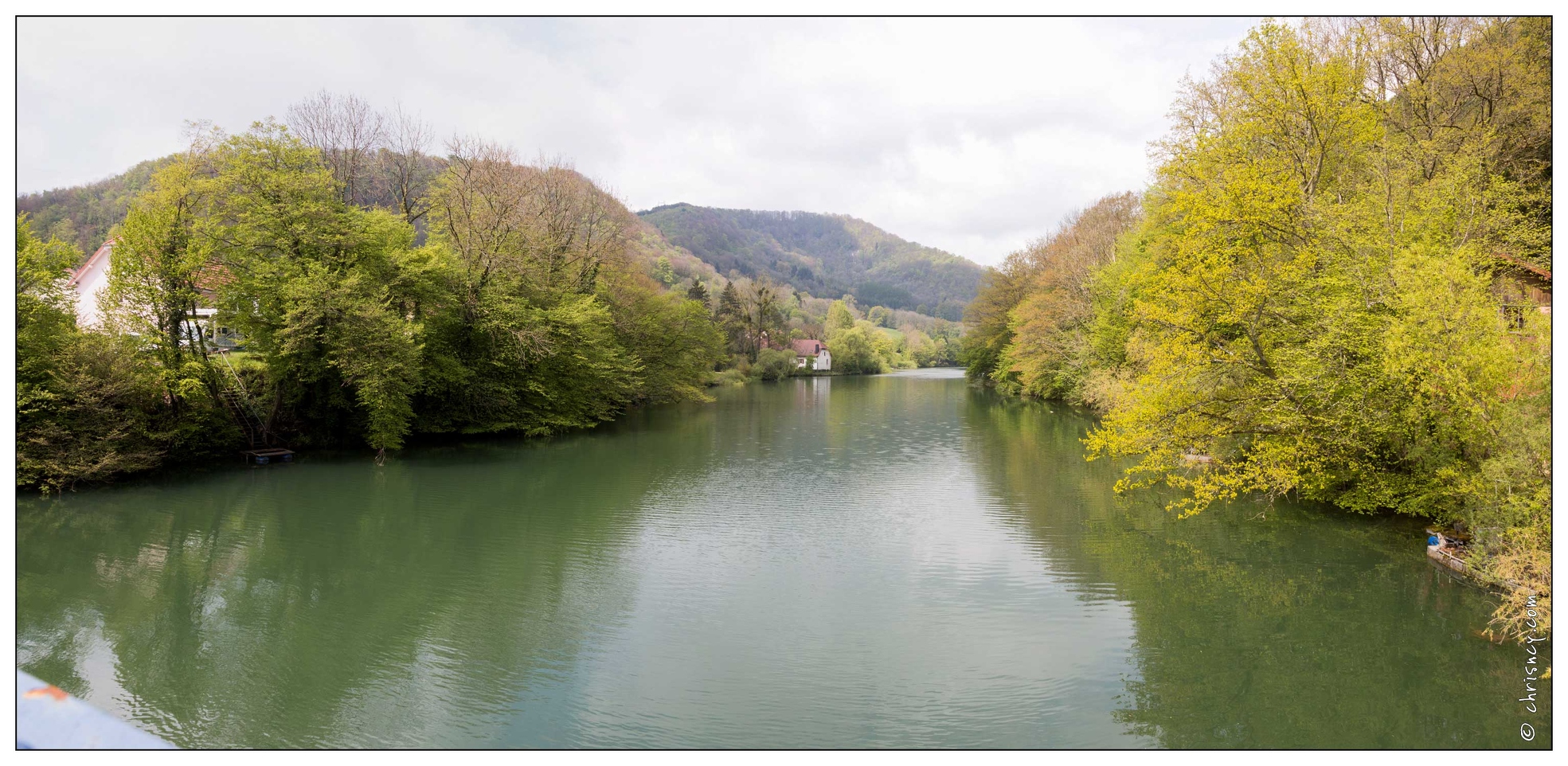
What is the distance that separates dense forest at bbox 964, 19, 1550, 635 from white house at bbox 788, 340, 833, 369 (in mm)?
68083

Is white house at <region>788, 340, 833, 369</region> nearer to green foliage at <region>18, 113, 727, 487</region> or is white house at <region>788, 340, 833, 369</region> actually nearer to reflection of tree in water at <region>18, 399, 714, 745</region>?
green foliage at <region>18, 113, 727, 487</region>

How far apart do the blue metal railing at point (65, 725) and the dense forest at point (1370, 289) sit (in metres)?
11.4

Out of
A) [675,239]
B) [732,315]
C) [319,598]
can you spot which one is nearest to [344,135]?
[319,598]

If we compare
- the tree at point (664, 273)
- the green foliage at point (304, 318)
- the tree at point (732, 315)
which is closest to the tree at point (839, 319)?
the tree at point (664, 273)

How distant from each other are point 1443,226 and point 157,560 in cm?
2150

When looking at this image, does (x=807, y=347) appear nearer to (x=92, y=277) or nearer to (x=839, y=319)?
(x=839, y=319)

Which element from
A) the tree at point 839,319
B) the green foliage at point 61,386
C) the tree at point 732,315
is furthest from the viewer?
the tree at point 839,319

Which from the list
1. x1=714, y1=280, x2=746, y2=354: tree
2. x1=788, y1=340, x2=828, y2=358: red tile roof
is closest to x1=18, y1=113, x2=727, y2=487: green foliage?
x1=714, y1=280, x2=746, y2=354: tree

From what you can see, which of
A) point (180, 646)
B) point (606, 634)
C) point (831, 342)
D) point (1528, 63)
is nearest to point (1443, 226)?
point (1528, 63)

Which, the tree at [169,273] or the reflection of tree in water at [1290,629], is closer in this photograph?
the reflection of tree in water at [1290,629]

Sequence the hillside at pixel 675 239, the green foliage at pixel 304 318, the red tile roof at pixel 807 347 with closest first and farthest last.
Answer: the green foliage at pixel 304 318 < the hillside at pixel 675 239 < the red tile roof at pixel 807 347

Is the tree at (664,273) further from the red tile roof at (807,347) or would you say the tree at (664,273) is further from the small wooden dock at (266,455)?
the small wooden dock at (266,455)

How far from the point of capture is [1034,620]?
9.79m

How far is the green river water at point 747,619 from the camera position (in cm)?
728
